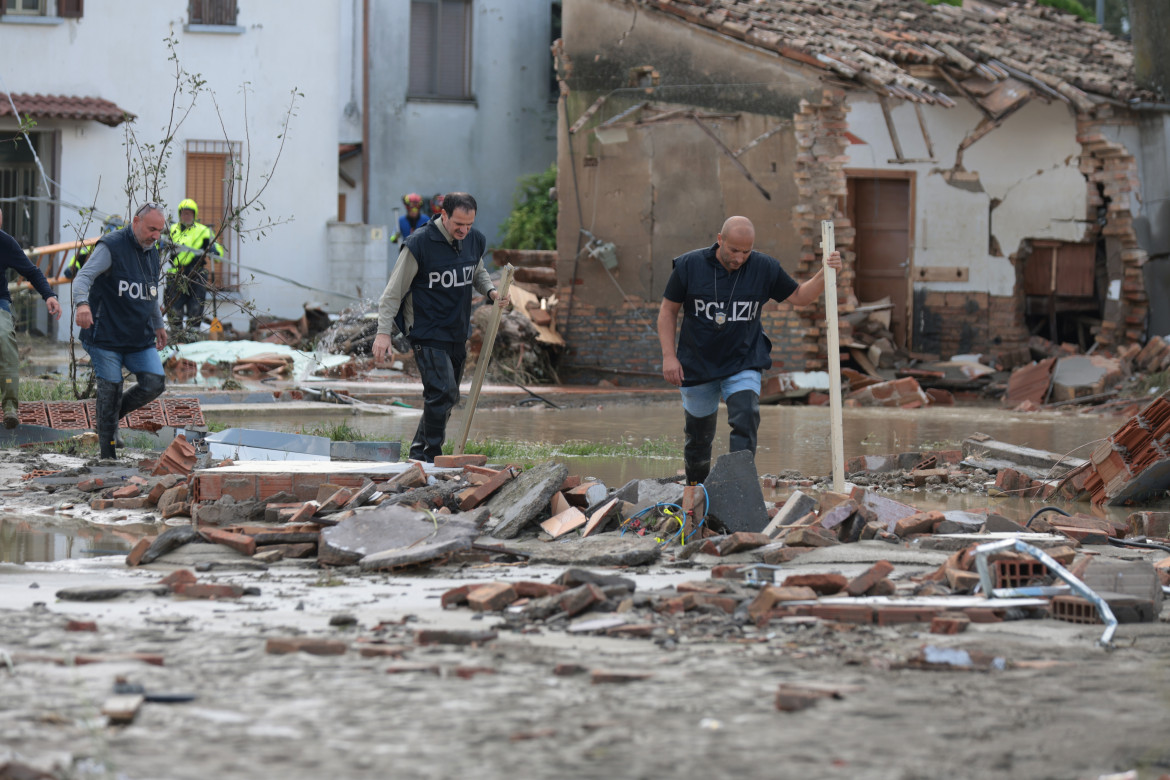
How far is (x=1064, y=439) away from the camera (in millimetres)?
10867

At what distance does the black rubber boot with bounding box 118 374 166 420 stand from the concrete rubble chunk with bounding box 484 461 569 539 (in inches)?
128

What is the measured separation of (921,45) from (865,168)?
5.69ft

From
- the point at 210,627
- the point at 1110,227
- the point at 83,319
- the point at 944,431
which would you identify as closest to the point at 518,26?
the point at 1110,227

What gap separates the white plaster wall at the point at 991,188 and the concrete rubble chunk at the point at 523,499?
12080 mm

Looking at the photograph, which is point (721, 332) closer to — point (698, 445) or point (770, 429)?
point (698, 445)

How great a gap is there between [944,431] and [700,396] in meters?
5.39

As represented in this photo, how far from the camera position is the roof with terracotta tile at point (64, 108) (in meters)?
19.1

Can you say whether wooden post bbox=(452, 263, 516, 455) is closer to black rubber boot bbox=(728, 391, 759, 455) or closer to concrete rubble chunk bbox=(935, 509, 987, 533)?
black rubber boot bbox=(728, 391, 759, 455)

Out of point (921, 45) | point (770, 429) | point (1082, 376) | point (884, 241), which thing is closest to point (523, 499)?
point (770, 429)

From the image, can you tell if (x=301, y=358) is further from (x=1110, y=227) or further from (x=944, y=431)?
(x=1110, y=227)

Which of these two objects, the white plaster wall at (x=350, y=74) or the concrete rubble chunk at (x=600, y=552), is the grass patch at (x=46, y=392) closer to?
the concrete rubble chunk at (x=600, y=552)

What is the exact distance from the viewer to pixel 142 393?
872 centimetres

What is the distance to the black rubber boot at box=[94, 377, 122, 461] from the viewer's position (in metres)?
8.41

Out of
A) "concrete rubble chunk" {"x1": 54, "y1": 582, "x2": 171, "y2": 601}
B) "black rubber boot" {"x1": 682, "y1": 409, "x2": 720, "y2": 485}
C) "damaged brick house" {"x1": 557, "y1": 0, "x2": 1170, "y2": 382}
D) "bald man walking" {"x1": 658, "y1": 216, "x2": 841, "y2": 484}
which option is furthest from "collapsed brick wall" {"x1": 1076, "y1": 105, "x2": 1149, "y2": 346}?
"concrete rubble chunk" {"x1": 54, "y1": 582, "x2": 171, "y2": 601}
